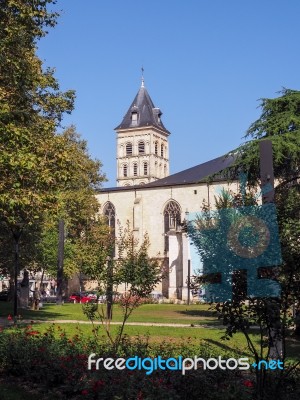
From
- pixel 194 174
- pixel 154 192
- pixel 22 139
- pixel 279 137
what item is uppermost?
pixel 194 174

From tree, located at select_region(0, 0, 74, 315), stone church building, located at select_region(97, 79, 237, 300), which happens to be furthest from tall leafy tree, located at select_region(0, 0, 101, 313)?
stone church building, located at select_region(97, 79, 237, 300)

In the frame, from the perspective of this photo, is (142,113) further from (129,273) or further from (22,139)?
(129,273)

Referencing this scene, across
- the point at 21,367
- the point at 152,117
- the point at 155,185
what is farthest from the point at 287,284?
the point at 152,117

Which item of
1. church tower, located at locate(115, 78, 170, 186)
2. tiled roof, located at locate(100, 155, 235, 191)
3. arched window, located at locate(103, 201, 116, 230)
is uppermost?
church tower, located at locate(115, 78, 170, 186)

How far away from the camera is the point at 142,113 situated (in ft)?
348

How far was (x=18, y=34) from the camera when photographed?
15.6 metres

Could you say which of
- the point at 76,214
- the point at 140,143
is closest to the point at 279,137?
the point at 76,214

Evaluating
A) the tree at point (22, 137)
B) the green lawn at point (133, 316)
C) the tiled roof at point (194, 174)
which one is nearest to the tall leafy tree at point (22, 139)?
the tree at point (22, 137)

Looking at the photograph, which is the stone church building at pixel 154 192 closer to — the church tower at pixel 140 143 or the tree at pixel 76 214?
the church tower at pixel 140 143

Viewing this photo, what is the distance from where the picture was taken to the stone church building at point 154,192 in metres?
54.2

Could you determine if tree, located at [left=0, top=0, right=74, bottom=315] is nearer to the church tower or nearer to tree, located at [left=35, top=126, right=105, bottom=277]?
tree, located at [left=35, top=126, right=105, bottom=277]

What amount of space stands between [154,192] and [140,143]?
41.1 meters

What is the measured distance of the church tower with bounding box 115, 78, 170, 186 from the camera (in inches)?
4158

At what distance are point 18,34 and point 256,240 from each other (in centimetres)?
1115
